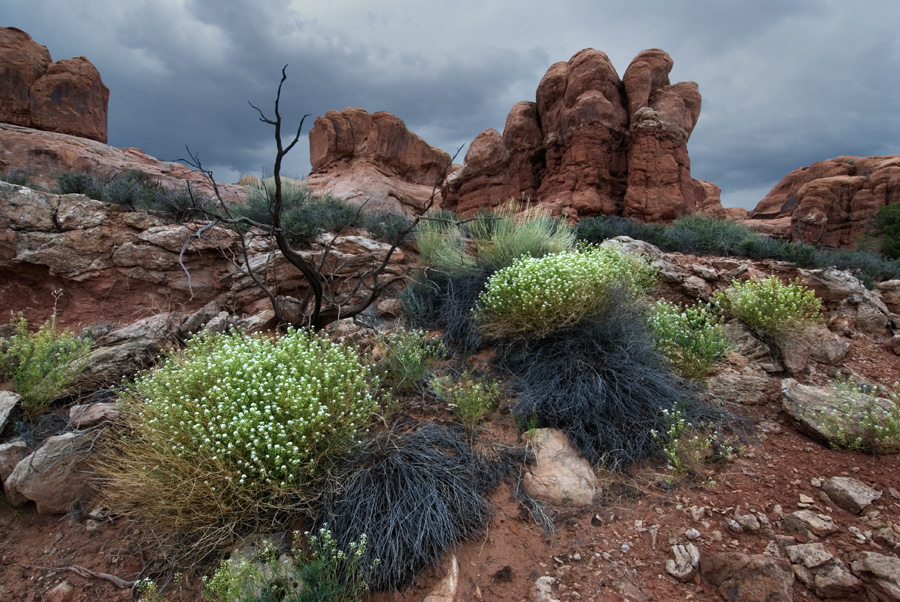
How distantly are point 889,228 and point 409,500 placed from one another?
25.0 meters

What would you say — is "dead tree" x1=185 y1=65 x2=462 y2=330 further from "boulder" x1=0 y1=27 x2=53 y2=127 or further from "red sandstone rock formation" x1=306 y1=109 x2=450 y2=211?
"boulder" x1=0 y1=27 x2=53 y2=127

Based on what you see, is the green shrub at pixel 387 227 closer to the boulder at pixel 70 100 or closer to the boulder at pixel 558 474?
the boulder at pixel 558 474

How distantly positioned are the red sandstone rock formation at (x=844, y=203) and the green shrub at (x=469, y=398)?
22.3 metres

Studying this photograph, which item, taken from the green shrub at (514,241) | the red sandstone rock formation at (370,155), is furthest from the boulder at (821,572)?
the red sandstone rock formation at (370,155)

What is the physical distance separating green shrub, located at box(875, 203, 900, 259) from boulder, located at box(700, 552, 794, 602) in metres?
21.5

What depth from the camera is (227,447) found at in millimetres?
2629

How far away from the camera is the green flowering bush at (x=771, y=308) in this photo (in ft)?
15.4

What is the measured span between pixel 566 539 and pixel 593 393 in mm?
1260

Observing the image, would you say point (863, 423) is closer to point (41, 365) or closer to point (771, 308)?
point (771, 308)

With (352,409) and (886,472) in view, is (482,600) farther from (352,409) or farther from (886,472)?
(886,472)

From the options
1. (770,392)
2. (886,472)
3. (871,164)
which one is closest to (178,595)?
(886,472)

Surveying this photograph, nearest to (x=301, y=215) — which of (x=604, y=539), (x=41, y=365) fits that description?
(x=41, y=365)

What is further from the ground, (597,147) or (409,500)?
(597,147)

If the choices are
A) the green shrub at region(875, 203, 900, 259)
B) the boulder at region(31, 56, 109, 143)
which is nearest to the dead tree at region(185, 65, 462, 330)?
the green shrub at region(875, 203, 900, 259)
